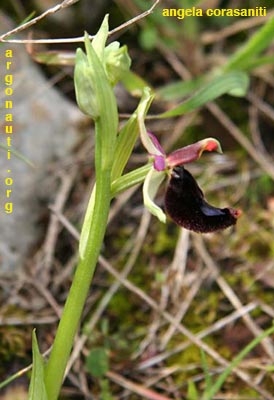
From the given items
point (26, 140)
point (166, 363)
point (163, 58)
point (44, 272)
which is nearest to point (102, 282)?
point (44, 272)

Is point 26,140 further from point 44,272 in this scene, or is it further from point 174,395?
point 174,395

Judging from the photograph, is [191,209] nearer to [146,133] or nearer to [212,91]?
[146,133]

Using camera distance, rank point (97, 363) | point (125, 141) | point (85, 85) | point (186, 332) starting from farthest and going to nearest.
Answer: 1. point (186, 332)
2. point (97, 363)
3. point (125, 141)
4. point (85, 85)

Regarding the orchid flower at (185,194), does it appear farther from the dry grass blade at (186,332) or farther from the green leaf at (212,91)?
the dry grass blade at (186,332)

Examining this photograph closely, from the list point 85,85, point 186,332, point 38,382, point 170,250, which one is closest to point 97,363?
point 186,332

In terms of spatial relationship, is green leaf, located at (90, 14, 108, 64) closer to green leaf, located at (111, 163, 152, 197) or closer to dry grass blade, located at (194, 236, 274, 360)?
green leaf, located at (111, 163, 152, 197)

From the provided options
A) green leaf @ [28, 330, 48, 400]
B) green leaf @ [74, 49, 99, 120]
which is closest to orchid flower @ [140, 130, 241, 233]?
green leaf @ [74, 49, 99, 120]
